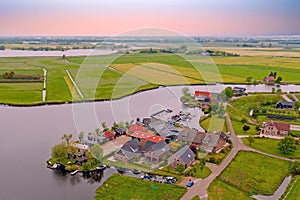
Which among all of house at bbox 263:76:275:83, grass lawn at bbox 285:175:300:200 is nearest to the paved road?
grass lawn at bbox 285:175:300:200

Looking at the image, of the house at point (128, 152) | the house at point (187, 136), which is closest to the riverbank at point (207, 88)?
the house at point (187, 136)

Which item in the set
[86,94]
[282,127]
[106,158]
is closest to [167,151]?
[106,158]

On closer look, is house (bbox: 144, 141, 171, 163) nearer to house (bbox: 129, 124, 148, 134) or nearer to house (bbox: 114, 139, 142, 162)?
house (bbox: 114, 139, 142, 162)

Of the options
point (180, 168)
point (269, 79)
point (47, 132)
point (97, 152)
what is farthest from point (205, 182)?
point (269, 79)

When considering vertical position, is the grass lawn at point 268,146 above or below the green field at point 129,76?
below

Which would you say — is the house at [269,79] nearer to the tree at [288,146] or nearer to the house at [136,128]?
the tree at [288,146]

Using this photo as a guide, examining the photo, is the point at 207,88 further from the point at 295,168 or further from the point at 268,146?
the point at 295,168
